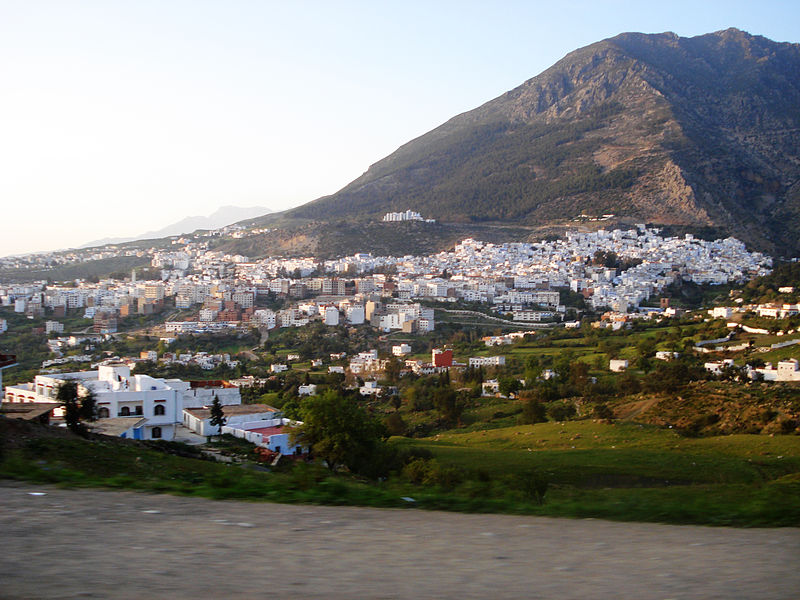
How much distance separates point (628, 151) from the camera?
83312 millimetres

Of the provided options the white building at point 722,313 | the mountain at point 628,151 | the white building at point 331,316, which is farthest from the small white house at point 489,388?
the mountain at point 628,151

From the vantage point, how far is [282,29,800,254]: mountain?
76.2m

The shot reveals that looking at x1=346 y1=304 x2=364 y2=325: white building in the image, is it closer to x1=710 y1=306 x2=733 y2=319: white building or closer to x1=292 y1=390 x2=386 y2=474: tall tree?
x1=710 y1=306 x2=733 y2=319: white building

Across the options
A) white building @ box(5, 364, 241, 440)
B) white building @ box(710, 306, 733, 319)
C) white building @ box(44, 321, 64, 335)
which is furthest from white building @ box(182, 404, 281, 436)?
white building @ box(710, 306, 733, 319)

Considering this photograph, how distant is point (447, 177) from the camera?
96.2 meters

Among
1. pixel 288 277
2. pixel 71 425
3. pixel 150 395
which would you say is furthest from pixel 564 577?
pixel 288 277

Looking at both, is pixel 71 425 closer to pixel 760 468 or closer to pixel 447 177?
pixel 760 468

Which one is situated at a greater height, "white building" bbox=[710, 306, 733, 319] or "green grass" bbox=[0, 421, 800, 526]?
"green grass" bbox=[0, 421, 800, 526]

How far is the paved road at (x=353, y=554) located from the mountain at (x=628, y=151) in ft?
241

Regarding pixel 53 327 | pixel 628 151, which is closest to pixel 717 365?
pixel 53 327

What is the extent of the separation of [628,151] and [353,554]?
87160mm

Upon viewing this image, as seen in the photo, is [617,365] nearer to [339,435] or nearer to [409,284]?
[339,435]

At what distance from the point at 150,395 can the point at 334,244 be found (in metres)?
57.2

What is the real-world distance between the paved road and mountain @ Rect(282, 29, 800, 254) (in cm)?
7352
